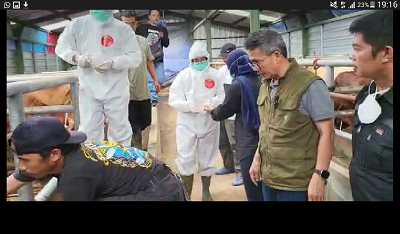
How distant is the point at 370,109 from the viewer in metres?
0.64

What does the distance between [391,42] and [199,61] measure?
0.93 meters

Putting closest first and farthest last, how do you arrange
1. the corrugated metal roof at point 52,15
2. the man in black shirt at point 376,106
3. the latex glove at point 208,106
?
the man in black shirt at point 376,106 → the corrugated metal roof at point 52,15 → the latex glove at point 208,106

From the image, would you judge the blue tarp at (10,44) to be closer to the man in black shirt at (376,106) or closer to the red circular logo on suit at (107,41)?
the red circular logo on suit at (107,41)

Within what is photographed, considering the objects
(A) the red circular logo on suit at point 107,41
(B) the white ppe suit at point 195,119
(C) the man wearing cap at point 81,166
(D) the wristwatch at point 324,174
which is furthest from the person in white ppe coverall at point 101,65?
(D) the wristwatch at point 324,174

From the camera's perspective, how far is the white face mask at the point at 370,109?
625 millimetres

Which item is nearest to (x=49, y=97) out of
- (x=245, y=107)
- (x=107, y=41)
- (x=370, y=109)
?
(x=107, y=41)

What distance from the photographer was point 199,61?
1460 mm

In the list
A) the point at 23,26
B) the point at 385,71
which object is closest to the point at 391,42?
the point at 385,71

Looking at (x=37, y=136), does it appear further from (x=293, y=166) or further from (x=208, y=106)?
(x=208, y=106)

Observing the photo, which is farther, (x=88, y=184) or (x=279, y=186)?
(x=279, y=186)

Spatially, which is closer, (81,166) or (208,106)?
(81,166)

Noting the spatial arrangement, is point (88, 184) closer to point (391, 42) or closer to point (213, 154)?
point (391, 42)

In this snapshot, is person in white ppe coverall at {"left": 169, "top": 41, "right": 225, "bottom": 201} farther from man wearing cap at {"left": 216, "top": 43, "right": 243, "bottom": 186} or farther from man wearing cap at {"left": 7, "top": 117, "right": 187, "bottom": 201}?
man wearing cap at {"left": 7, "top": 117, "right": 187, "bottom": 201}

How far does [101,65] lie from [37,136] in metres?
0.52
